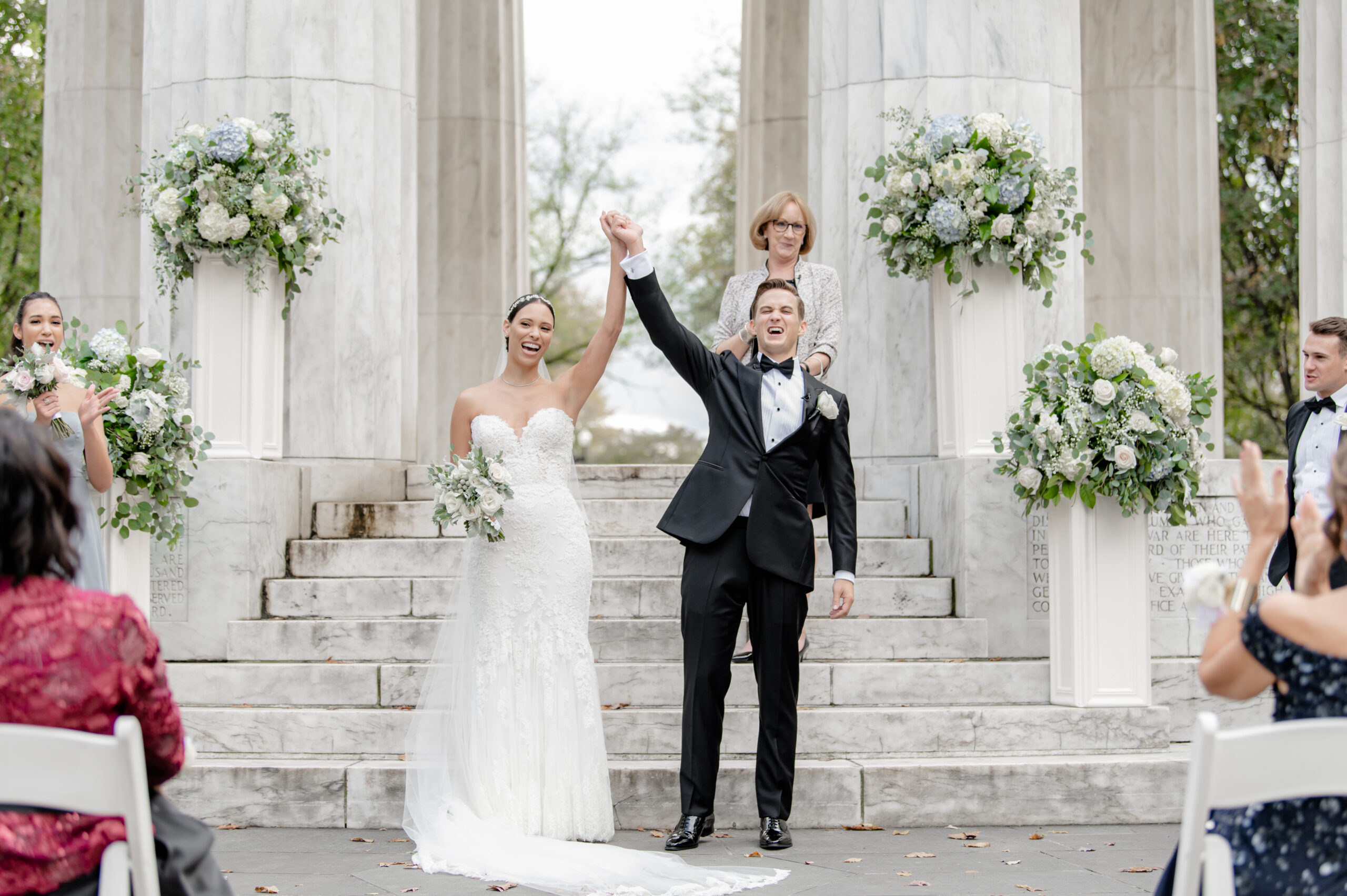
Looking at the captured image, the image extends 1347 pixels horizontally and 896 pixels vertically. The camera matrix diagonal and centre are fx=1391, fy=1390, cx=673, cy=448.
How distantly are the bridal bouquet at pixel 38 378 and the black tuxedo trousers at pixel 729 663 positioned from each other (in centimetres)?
323

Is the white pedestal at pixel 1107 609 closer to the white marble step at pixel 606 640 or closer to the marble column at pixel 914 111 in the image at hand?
the white marble step at pixel 606 640

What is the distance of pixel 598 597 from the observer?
8328 millimetres

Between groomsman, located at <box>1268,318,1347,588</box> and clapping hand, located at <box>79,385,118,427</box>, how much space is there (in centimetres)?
580

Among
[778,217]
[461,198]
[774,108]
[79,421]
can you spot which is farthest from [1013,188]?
[461,198]

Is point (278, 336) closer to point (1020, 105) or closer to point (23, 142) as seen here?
point (1020, 105)

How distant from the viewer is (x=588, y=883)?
536 centimetres

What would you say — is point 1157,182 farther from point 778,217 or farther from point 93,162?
point 93,162

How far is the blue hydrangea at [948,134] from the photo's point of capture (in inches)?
331

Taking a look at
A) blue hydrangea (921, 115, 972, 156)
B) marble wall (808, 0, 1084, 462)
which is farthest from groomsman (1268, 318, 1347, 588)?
marble wall (808, 0, 1084, 462)

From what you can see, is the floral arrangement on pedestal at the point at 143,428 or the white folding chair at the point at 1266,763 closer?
the white folding chair at the point at 1266,763

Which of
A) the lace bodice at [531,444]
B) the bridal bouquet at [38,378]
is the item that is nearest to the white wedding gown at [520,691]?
the lace bodice at [531,444]

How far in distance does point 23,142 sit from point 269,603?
1537 centimetres

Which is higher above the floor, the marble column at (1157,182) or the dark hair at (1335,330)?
the marble column at (1157,182)

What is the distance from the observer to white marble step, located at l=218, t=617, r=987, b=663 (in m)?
7.96
